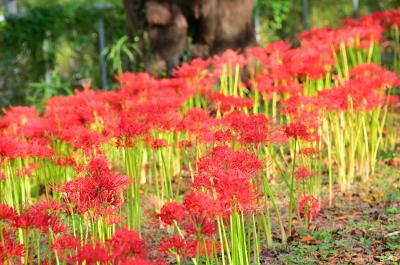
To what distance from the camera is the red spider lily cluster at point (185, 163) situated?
3.38 meters

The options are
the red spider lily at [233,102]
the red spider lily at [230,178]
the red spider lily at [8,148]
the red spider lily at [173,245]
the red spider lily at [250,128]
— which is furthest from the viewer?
the red spider lily at [233,102]

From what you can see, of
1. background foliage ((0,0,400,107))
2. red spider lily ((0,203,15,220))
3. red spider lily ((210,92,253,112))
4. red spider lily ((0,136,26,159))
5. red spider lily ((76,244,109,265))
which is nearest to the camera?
red spider lily ((76,244,109,265))

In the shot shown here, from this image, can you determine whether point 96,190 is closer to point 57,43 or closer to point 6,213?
point 6,213

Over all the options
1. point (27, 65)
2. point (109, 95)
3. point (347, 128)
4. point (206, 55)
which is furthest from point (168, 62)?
point (27, 65)

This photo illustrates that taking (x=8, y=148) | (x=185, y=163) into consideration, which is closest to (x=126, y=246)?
(x=8, y=148)

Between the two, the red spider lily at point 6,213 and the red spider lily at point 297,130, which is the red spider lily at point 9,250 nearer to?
the red spider lily at point 6,213

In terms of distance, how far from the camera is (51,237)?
12.9ft

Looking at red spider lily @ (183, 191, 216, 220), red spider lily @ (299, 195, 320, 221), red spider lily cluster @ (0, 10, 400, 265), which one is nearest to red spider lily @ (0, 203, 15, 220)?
red spider lily cluster @ (0, 10, 400, 265)

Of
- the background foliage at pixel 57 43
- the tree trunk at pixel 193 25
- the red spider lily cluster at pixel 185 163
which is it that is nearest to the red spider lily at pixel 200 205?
the red spider lily cluster at pixel 185 163

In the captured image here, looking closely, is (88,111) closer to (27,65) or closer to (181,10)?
(181,10)

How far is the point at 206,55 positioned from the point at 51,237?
510 cm

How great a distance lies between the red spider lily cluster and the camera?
338 cm

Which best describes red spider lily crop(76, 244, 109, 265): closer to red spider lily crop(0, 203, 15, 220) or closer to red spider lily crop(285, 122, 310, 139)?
red spider lily crop(0, 203, 15, 220)

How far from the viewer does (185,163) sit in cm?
675
